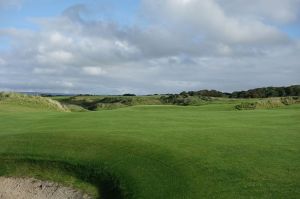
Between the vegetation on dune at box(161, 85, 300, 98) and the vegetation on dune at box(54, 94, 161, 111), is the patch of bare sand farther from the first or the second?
the vegetation on dune at box(161, 85, 300, 98)

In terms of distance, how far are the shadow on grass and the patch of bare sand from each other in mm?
398

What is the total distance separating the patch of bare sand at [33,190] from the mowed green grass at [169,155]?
1.56 ft

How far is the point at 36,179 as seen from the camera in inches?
817

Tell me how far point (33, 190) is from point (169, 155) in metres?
5.79

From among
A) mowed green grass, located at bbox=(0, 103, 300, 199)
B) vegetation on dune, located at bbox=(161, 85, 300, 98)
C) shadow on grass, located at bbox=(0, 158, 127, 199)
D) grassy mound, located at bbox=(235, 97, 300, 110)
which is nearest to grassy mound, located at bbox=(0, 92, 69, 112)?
grassy mound, located at bbox=(235, 97, 300, 110)

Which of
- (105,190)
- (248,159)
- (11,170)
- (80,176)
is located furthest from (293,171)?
(11,170)

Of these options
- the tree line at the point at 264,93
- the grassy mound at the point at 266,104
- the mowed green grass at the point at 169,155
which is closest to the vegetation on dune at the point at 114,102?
the tree line at the point at 264,93

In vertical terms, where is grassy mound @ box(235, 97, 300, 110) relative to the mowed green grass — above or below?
above

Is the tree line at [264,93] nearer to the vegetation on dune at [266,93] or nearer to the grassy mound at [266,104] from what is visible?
the vegetation on dune at [266,93]

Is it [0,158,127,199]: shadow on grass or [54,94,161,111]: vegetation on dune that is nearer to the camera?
[0,158,127,199]: shadow on grass

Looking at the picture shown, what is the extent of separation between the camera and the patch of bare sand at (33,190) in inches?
754

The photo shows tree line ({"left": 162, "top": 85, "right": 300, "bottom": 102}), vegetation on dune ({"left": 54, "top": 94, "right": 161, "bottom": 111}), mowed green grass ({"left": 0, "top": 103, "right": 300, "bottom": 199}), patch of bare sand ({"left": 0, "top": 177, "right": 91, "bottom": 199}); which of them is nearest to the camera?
mowed green grass ({"left": 0, "top": 103, "right": 300, "bottom": 199})

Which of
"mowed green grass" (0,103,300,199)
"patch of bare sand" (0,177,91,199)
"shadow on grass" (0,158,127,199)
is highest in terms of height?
"mowed green grass" (0,103,300,199)

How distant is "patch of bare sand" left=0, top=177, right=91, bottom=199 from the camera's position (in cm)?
1914
